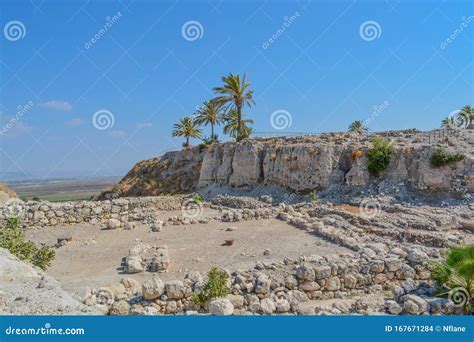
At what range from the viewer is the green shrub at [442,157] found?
19344 millimetres

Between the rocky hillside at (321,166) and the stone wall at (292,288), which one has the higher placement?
the rocky hillside at (321,166)

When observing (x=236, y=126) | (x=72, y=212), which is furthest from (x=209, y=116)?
(x=72, y=212)

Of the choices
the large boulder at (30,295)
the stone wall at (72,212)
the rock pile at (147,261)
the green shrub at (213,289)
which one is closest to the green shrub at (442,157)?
the stone wall at (72,212)

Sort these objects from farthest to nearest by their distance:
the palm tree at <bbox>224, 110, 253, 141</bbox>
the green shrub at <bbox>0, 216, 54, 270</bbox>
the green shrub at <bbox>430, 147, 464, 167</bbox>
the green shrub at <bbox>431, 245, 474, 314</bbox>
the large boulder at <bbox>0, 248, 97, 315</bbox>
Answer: the palm tree at <bbox>224, 110, 253, 141</bbox> < the green shrub at <bbox>430, 147, 464, 167</bbox> < the green shrub at <bbox>0, 216, 54, 270</bbox> < the green shrub at <bbox>431, 245, 474, 314</bbox> < the large boulder at <bbox>0, 248, 97, 315</bbox>

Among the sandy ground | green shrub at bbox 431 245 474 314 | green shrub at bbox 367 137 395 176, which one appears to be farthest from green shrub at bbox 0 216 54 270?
green shrub at bbox 367 137 395 176

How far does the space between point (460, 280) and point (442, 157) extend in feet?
44.8

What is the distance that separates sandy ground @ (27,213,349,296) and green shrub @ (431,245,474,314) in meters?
4.49

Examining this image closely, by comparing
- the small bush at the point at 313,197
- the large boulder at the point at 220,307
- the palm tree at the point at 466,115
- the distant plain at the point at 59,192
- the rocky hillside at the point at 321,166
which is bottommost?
the distant plain at the point at 59,192

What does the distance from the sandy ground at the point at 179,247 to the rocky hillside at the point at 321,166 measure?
Answer: 7.82 meters

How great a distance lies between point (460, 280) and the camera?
7.69 meters

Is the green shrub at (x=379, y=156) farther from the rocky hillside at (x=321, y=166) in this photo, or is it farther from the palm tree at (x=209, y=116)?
the palm tree at (x=209, y=116)

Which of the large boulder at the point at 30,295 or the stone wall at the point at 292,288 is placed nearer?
the large boulder at the point at 30,295

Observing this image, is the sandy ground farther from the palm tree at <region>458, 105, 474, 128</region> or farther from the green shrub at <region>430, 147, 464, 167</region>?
the palm tree at <region>458, 105, 474, 128</region>

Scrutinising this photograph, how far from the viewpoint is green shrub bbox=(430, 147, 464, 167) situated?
19344mm
